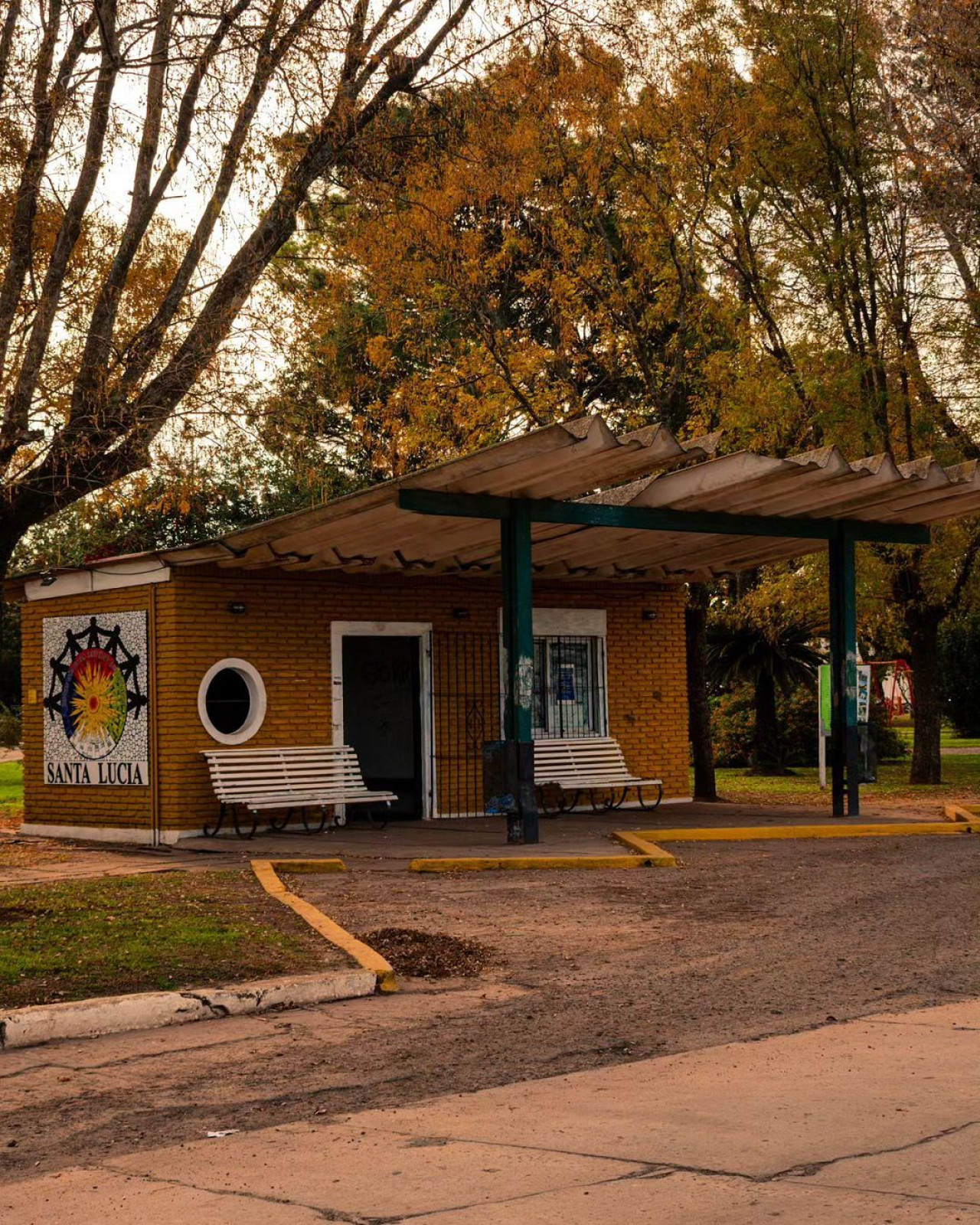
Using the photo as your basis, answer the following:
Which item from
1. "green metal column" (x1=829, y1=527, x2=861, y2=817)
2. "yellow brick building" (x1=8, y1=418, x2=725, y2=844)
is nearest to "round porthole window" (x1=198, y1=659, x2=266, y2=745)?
"yellow brick building" (x1=8, y1=418, x2=725, y2=844)

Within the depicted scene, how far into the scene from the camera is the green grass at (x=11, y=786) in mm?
26469

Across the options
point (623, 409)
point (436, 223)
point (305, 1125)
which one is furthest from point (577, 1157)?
point (623, 409)

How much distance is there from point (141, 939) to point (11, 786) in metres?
23.5

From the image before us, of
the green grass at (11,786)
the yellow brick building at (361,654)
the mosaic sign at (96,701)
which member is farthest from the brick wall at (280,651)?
the green grass at (11,786)

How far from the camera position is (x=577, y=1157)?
5.38 meters

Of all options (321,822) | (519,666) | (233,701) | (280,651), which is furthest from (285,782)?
(519,666)

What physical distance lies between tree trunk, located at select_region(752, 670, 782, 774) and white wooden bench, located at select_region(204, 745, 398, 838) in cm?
1575

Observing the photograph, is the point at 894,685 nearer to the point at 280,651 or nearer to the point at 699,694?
the point at 699,694

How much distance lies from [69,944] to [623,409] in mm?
17705

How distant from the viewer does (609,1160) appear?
5340mm

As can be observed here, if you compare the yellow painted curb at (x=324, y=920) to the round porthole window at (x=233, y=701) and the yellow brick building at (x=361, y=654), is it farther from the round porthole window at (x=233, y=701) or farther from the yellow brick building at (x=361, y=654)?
the round porthole window at (x=233, y=701)

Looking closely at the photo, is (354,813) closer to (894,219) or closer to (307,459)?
(307,459)

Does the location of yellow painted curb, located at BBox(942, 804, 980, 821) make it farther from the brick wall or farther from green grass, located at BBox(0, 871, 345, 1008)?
green grass, located at BBox(0, 871, 345, 1008)

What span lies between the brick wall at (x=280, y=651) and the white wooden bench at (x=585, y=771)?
2.52ft
